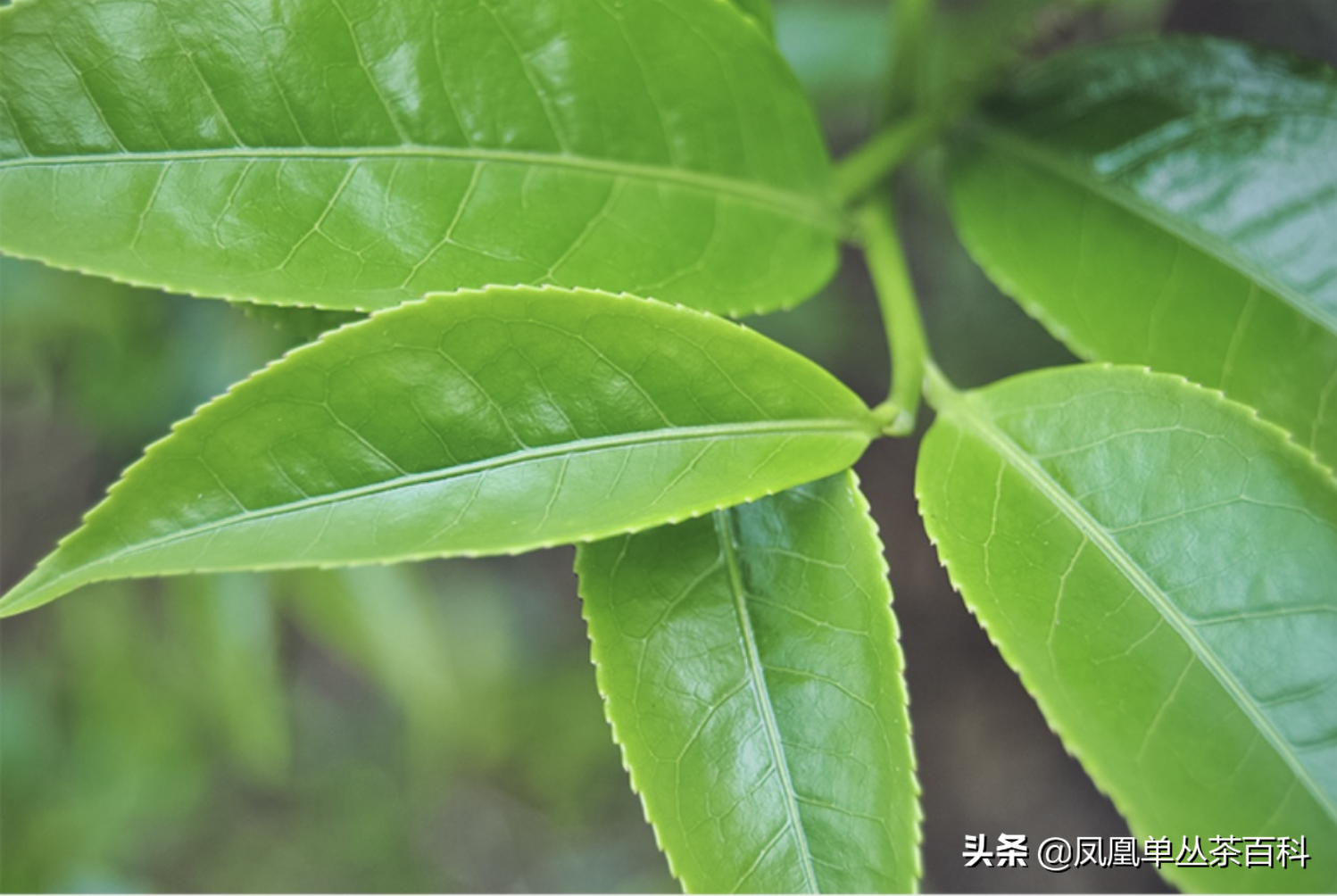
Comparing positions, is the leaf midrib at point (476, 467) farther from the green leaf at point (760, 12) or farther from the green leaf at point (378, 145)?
the green leaf at point (760, 12)

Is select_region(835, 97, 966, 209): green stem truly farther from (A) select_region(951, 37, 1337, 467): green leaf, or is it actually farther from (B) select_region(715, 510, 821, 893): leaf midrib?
(B) select_region(715, 510, 821, 893): leaf midrib

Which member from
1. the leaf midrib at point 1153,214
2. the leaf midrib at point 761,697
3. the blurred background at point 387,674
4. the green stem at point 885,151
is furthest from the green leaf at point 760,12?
the blurred background at point 387,674

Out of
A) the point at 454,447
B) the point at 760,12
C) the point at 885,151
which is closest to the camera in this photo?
the point at 454,447

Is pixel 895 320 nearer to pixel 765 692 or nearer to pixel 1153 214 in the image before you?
pixel 1153 214

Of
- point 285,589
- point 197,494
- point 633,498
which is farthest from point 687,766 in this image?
point 285,589

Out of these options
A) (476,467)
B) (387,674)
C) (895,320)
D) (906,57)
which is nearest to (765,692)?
(476,467)

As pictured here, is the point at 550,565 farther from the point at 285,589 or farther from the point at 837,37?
the point at 837,37

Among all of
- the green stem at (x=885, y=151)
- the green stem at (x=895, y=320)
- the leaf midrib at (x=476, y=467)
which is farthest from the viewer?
the green stem at (x=885, y=151)
